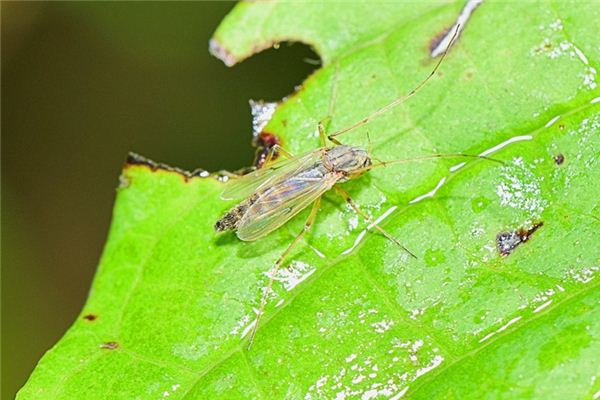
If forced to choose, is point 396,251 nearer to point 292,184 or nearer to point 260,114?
point 292,184

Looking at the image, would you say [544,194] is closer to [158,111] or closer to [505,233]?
[505,233]

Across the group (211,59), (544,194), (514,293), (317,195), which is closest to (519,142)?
A: (544,194)

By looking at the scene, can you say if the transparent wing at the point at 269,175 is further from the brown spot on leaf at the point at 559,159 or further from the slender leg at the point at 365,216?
the brown spot on leaf at the point at 559,159

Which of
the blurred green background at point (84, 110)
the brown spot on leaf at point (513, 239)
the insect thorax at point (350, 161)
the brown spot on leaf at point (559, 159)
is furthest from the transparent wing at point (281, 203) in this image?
the blurred green background at point (84, 110)

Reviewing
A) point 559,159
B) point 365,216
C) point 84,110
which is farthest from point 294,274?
point 84,110

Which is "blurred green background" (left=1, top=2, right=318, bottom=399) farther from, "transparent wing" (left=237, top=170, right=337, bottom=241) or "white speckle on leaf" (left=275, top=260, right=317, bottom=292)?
"white speckle on leaf" (left=275, top=260, right=317, bottom=292)

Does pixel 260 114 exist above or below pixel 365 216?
above
